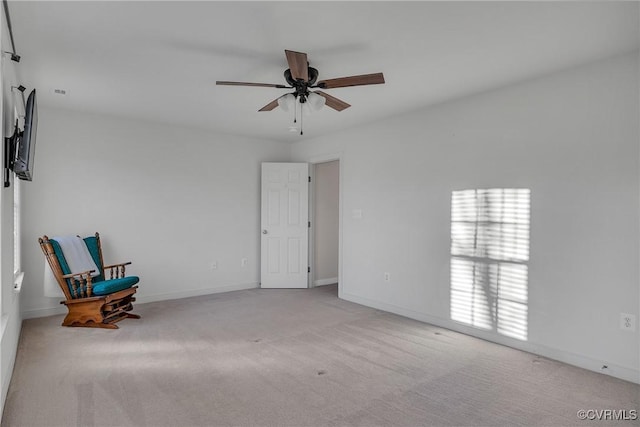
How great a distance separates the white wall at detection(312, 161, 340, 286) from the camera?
20.6ft

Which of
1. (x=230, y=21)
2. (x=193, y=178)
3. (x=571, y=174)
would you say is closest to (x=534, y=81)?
(x=571, y=174)

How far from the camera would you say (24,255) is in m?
4.21

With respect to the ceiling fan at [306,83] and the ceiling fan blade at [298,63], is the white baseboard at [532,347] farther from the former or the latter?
the ceiling fan blade at [298,63]

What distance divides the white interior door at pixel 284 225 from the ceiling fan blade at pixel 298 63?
3.32 metres

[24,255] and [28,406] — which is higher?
[24,255]

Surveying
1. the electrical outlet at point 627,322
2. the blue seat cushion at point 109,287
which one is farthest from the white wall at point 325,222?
the electrical outlet at point 627,322

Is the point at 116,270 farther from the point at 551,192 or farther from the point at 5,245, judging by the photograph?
the point at 551,192

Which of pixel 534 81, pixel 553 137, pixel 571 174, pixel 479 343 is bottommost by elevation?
pixel 479 343

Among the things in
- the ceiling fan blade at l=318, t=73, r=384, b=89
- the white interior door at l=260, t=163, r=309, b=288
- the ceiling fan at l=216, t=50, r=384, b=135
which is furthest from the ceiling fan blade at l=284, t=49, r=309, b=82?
the white interior door at l=260, t=163, r=309, b=288

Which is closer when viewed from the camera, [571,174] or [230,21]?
[230,21]

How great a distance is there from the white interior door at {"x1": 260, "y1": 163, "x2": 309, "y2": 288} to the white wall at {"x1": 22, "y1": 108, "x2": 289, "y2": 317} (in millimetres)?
200

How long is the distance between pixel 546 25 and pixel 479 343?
2.70 meters

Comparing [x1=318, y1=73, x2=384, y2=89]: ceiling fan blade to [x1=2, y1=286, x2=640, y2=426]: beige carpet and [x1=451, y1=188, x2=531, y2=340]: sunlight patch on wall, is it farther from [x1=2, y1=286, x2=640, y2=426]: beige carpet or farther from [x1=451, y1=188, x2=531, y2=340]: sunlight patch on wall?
[x1=2, y1=286, x2=640, y2=426]: beige carpet

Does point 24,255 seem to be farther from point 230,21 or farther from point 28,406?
point 230,21
